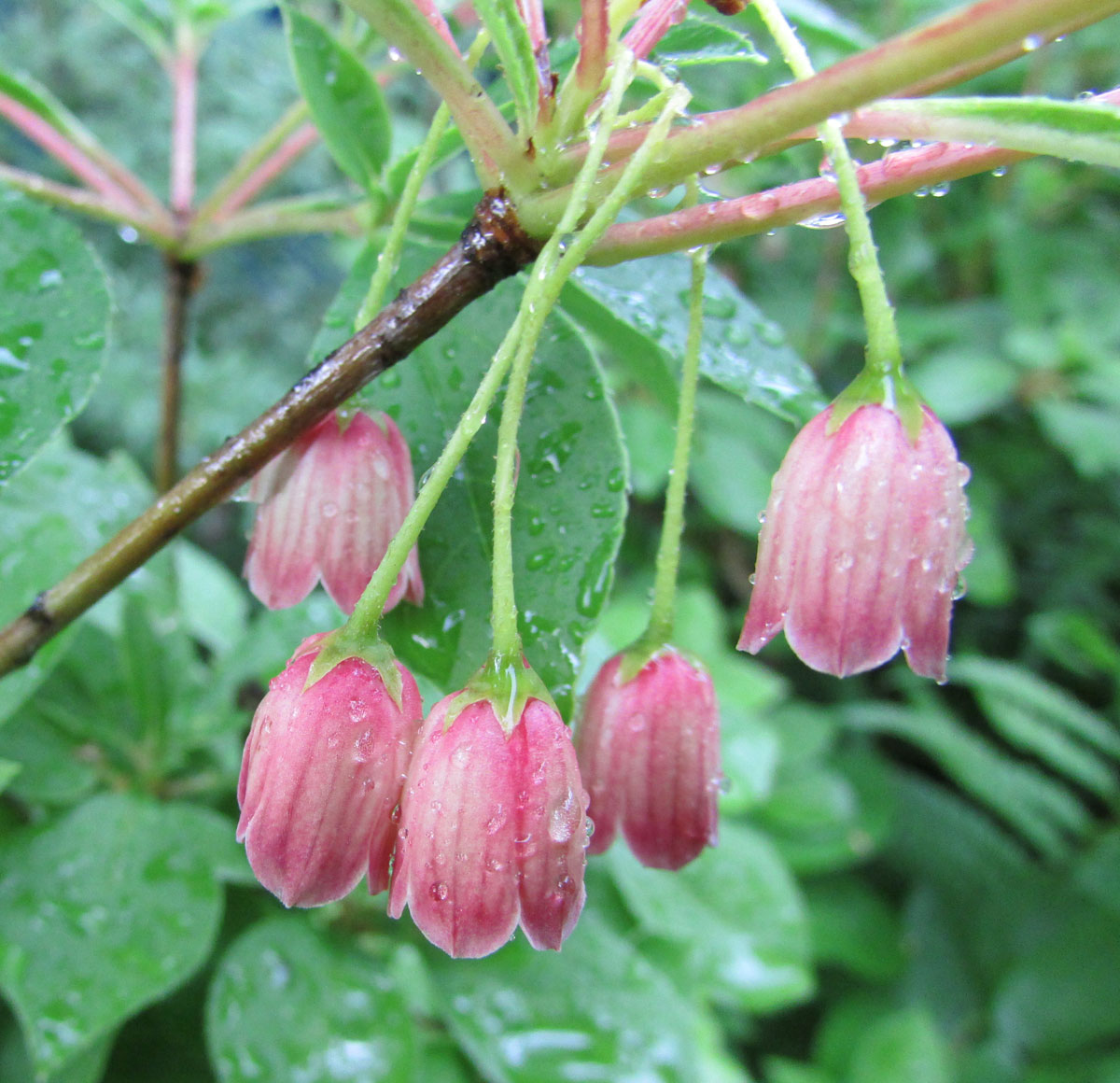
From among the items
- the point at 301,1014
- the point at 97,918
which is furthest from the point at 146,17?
the point at 301,1014

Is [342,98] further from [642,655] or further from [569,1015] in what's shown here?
[569,1015]

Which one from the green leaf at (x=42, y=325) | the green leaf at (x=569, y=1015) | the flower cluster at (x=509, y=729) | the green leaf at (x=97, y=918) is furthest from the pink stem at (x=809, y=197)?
the green leaf at (x=569, y=1015)

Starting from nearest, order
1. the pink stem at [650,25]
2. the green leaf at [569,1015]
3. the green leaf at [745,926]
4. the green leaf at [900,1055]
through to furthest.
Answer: the pink stem at [650,25]
the green leaf at [569,1015]
the green leaf at [745,926]
the green leaf at [900,1055]

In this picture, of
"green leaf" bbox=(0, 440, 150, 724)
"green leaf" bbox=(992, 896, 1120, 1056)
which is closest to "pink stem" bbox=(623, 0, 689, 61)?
"green leaf" bbox=(0, 440, 150, 724)

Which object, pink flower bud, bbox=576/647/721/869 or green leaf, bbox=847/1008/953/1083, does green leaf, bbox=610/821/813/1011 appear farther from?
pink flower bud, bbox=576/647/721/869

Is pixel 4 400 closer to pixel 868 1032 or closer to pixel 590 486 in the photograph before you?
pixel 590 486

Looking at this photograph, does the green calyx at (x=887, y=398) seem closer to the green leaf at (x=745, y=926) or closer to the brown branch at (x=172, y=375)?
the brown branch at (x=172, y=375)
